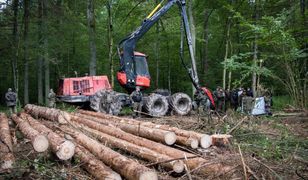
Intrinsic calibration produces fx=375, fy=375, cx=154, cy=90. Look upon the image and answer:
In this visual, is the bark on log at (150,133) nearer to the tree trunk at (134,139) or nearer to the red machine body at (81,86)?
the tree trunk at (134,139)

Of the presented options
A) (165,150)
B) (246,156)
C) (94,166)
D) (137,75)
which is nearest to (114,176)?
(94,166)

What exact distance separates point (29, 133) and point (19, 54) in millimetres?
13813

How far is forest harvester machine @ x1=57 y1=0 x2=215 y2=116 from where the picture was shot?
15.5 m

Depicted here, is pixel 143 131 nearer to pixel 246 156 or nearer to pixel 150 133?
pixel 150 133

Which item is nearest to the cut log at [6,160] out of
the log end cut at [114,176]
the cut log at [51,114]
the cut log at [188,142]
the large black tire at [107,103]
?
the log end cut at [114,176]

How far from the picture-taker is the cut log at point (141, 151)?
6.36 m

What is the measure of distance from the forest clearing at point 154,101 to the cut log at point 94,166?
1.1 inches

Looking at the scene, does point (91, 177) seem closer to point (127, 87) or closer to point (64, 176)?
point (64, 176)

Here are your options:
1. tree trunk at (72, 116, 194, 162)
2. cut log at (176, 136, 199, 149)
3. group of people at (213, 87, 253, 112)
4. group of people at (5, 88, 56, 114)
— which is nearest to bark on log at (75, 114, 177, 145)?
cut log at (176, 136, 199, 149)

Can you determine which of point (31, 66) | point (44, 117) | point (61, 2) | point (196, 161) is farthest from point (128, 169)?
point (31, 66)

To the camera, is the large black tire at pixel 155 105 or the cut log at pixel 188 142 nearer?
the cut log at pixel 188 142

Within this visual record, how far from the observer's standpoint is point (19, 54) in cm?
2133

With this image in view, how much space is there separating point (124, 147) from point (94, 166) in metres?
1.65

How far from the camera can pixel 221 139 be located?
26.9 ft
